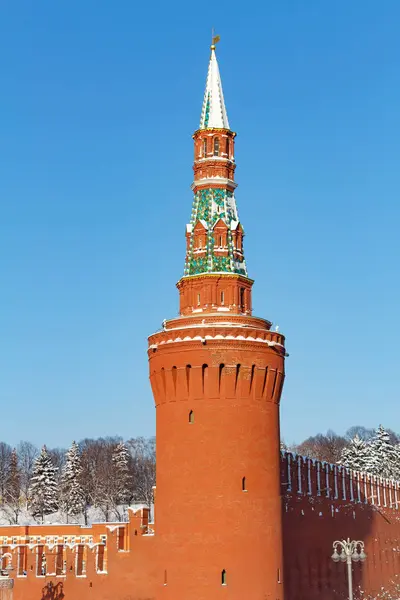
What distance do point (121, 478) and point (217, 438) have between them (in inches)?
2484

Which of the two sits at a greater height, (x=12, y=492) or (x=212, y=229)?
(x=212, y=229)

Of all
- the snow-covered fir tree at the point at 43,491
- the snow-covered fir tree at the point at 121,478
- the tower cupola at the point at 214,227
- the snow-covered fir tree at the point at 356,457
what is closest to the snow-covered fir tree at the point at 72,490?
the snow-covered fir tree at the point at 43,491

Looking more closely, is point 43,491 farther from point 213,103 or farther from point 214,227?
point 213,103

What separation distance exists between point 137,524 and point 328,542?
45.0ft

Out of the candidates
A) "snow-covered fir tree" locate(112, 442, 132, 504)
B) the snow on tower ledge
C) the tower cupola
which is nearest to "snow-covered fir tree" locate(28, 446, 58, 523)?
"snow-covered fir tree" locate(112, 442, 132, 504)

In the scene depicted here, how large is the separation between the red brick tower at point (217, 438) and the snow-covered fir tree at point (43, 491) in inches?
2231

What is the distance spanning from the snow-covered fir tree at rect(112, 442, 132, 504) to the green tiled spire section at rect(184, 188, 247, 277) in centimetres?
6007

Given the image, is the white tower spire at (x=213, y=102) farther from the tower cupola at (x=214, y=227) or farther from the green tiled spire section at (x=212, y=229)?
the green tiled spire section at (x=212, y=229)

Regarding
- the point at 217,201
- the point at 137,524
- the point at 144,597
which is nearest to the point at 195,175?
the point at 217,201

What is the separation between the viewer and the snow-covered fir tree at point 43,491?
91.8 meters

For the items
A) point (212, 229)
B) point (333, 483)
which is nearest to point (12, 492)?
point (333, 483)

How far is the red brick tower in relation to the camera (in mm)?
36188

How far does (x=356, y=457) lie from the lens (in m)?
96.4

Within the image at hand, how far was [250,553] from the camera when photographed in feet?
119
